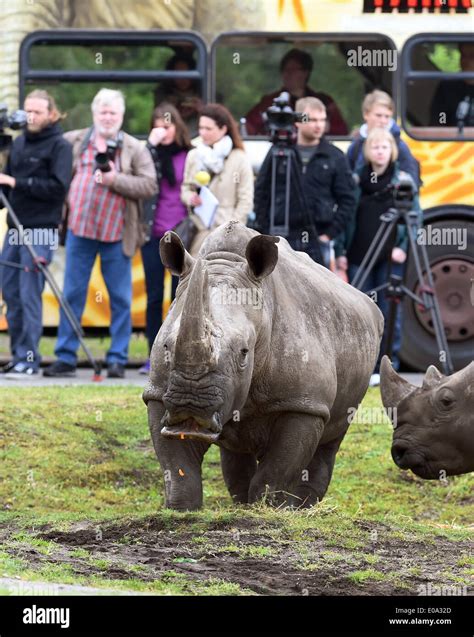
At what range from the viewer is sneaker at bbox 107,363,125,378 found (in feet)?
52.0

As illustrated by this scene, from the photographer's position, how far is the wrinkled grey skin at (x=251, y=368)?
916 cm

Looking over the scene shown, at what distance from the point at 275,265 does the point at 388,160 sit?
5946mm

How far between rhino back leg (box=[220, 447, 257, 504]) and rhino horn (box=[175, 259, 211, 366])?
1.86 meters

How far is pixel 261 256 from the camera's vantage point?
995 centimetres

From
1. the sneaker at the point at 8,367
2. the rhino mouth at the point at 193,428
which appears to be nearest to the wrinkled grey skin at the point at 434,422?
the rhino mouth at the point at 193,428

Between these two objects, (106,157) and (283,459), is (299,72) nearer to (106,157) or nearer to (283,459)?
(106,157)

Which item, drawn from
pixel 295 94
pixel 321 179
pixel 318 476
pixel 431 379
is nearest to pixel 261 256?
pixel 431 379

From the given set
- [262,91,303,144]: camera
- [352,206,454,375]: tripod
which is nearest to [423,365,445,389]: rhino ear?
[262,91,303,144]: camera

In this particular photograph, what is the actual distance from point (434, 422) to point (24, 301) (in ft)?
19.8

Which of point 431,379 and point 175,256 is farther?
point 431,379

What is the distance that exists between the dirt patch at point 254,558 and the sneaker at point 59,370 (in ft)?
19.8

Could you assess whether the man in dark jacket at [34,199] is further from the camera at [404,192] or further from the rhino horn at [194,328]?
the rhino horn at [194,328]

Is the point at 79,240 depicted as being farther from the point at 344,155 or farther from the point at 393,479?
the point at 393,479

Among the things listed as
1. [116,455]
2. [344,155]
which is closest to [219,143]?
[344,155]
